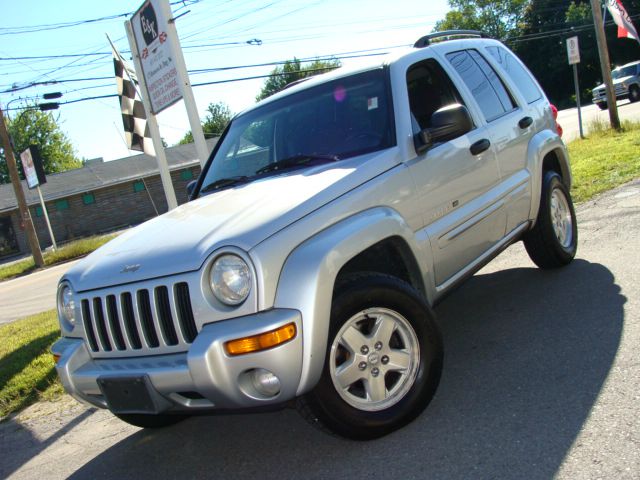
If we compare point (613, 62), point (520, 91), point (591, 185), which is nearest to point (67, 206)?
point (591, 185)

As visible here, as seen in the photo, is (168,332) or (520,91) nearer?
(168,332)

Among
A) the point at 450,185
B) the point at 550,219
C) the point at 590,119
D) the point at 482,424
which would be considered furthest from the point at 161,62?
the point at 590,119

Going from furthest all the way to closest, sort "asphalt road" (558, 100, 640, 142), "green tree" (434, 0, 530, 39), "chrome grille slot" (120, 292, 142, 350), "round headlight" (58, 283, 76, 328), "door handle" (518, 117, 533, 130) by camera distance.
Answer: "green tree" (434, 0, 530, 39), "asphalt road" (558, 100, 640, 142), "door handle" (518, 117, 533, 130), "round headlight" (58, 283, 76, 328), "chrome grille slot" (120, 292, 142, 350)

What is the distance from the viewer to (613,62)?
52469 millimetres

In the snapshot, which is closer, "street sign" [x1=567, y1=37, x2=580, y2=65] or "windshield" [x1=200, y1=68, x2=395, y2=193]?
"windshield" [x1=200, y1=68, x2=395, y2=193]

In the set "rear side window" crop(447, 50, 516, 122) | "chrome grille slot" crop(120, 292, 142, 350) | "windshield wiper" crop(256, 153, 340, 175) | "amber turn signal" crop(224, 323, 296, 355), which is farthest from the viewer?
"rear side window" crop(447, 50, 516, 122)

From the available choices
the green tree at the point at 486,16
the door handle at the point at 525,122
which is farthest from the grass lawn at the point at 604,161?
the green tree at the point at 486,16

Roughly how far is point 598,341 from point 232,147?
2.81 metres

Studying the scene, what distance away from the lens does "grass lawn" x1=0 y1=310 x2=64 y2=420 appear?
5430mm

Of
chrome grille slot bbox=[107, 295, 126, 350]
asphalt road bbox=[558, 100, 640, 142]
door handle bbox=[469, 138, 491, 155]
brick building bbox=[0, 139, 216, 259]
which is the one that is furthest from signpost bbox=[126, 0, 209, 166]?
brick building bbox=[0, 139, 216, 259]

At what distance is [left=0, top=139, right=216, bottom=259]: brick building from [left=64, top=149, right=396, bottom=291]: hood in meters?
31.6

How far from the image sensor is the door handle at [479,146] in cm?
417

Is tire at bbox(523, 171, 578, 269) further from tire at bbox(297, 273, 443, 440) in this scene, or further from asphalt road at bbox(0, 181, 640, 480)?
tire at bbox(297, 273, 443, 440)

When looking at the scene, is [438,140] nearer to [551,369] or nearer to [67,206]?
[551,369]
